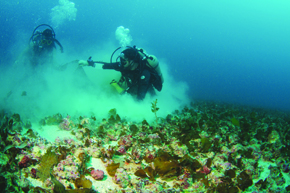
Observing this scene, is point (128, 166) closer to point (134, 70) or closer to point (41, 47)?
point (134, 70)

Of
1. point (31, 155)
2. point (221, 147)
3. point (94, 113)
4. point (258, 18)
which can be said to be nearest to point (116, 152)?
point (31, 155)

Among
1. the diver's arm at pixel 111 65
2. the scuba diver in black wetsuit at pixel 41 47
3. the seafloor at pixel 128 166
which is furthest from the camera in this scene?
the scuba diver in black wetsuit at pixel 41 47

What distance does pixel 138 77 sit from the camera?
6.43 meters

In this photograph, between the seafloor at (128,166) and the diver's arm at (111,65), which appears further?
the diver's arm at (111,65)

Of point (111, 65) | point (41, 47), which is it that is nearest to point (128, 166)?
point (111, 65)

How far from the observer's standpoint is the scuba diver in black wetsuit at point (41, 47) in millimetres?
6801

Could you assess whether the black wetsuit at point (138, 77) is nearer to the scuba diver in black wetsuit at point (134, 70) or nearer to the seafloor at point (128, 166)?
the scuba diver in black wetsuit at point (134, 70)

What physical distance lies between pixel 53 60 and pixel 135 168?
722 centimetres

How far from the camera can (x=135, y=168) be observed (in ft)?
7.68

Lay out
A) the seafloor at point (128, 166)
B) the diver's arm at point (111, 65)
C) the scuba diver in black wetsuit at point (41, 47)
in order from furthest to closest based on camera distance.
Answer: the scuba diver in black wetsuit at point (41, 47)
the diver's arm at point (111, 65)
the seafloor at point (128, 166)

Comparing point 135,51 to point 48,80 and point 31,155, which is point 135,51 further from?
point 31,155

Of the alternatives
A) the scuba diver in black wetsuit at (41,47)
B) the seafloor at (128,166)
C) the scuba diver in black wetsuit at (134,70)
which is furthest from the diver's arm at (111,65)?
the seafloor at (128,166)

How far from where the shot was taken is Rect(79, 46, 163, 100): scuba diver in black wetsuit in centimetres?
628

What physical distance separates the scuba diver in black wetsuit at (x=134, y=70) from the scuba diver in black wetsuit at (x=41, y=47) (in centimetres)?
230
